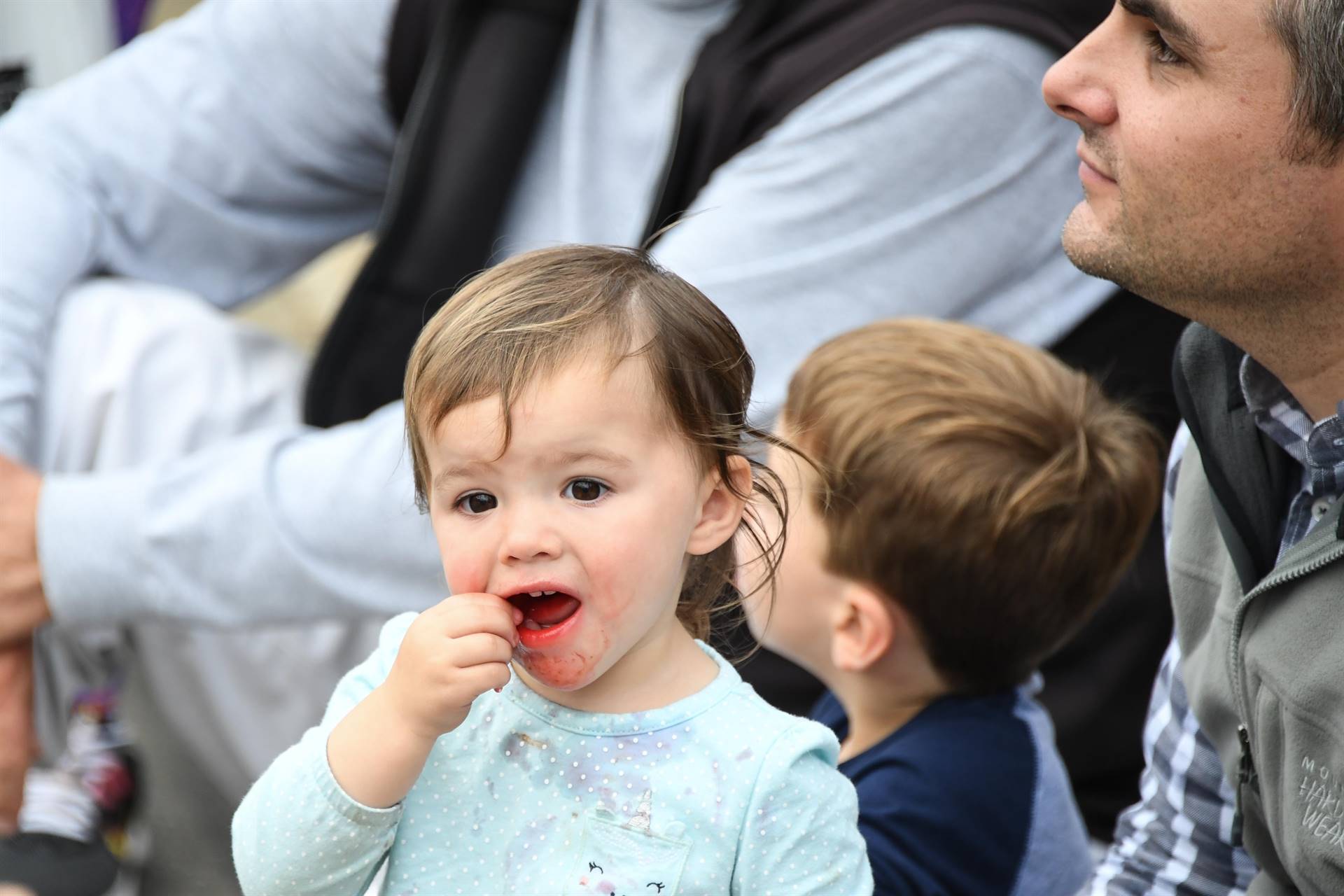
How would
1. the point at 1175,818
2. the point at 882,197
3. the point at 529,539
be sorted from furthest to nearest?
the point at 882,197, the point at 1175,818, the point at 529,539

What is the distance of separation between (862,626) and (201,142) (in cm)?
148

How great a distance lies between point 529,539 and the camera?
3.34 ft

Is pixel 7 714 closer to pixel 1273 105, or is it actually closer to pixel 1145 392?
pixel 1145 392

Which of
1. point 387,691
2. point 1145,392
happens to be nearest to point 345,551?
point 387,691

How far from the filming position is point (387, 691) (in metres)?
1.07

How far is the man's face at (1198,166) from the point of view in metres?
1.19

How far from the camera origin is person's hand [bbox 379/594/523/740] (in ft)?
3.37

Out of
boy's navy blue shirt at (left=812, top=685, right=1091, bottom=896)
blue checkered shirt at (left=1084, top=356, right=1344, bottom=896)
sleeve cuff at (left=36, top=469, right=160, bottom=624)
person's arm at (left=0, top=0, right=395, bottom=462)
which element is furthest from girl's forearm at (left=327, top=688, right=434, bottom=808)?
person's arm at (left=0, top=0, right=395, bottom=462)

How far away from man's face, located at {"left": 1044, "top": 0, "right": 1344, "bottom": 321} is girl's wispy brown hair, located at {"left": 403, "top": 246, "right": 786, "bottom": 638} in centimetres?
36

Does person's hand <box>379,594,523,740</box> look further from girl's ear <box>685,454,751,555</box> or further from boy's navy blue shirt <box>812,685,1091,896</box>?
boy's navy blue shirt <box>812,685,1091,896</box>

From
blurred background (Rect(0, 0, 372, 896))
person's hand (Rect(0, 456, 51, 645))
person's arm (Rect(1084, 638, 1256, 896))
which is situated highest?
person's arm (Rect(1084, 638, 1256, 896))

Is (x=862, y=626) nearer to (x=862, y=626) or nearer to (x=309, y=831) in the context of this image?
(x=862, y=626)

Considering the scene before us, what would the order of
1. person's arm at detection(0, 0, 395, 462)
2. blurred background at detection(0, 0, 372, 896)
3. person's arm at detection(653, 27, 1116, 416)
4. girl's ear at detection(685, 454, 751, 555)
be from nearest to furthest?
girl's ear at detection(685, 454, 751, 555) < person's arm at detection(653, 27, 1116, 416) < person's arm at detection(0, 0, 395, 462) < blurred background at detection(0, 0, 372, 896)

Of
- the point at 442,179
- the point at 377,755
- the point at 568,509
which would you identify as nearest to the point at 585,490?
the point at 568,509
